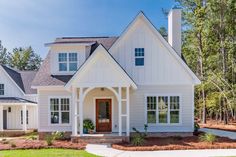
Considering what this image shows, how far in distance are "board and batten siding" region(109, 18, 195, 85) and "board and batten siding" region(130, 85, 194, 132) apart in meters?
0.39

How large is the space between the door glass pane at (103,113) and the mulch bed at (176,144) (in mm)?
3351

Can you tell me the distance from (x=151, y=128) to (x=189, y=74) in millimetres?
4197

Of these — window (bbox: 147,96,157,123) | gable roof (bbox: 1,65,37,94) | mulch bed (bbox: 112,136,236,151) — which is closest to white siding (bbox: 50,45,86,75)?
window (bbox: 147,96,157,123)

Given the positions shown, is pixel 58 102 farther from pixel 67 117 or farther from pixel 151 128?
pixel 151 128

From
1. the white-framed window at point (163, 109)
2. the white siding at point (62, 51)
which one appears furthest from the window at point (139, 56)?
the white siding at point (62, 51)

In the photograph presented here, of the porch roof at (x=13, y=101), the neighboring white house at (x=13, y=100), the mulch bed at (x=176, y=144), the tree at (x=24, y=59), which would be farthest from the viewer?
the tree at (x=24, y=59)

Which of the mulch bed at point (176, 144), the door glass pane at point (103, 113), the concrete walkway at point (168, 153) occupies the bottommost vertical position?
the concrete walkway at point (168, 153)

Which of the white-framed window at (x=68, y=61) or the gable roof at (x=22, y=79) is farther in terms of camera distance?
the gable roof at (x=22, y=79)

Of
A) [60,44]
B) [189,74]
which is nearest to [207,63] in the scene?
[189,74]

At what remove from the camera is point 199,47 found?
37.0 metres

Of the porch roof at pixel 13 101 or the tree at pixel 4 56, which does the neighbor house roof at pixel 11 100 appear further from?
the tree at pixel 4 56

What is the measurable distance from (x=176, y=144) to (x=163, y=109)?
405 cm

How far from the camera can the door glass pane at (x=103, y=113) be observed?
878 inches

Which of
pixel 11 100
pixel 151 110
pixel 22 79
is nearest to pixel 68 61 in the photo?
pixel 151 110
